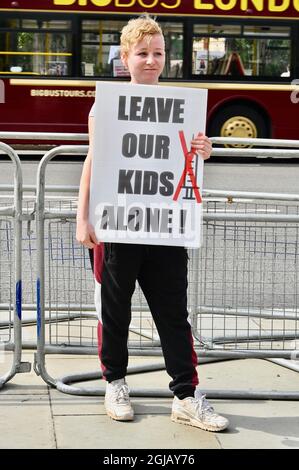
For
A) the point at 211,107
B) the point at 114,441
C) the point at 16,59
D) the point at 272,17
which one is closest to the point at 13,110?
the point at 16,59

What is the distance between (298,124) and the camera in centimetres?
1706

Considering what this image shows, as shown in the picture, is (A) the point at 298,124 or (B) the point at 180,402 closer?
(B) the point at 180,402

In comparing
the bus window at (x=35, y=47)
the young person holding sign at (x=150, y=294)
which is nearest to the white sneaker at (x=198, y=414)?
the young person holding sign at (x=150, y=294)

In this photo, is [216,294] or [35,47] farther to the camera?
[35,47]

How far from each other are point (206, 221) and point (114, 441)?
60.1 inches

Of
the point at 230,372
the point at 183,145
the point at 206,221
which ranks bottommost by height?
the point at 230,372

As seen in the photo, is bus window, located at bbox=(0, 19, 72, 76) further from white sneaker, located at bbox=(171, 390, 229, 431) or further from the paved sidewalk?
white sneaker, located at bbox=(171, 390, 229, 431)

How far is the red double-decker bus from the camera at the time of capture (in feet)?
53.6

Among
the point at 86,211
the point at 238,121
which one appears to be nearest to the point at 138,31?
the point at 86,211

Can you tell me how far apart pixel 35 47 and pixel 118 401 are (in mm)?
12886

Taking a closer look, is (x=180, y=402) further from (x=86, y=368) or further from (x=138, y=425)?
(x=86, y=368)

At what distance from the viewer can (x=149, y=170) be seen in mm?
4164

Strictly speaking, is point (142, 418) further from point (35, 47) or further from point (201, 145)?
point (35, 47)

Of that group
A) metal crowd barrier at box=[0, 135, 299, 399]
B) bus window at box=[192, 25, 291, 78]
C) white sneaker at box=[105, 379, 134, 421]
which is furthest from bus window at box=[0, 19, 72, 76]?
white sneaker at box=[105, 379, 134, 421]
